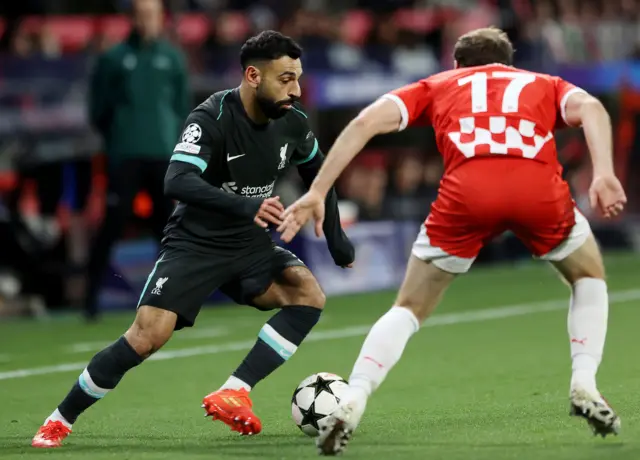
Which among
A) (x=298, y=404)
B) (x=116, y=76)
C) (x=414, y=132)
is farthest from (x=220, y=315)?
(x=414, y=132)

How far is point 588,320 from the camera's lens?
6004mm

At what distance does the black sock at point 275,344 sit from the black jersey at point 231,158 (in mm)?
383

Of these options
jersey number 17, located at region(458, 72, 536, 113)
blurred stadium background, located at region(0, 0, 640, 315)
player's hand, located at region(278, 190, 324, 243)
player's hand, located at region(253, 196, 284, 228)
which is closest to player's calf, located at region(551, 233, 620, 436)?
jersey number 17, located at region(458, 72, 536, 113)

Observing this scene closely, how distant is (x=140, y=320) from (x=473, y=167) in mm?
1689

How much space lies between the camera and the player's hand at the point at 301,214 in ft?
18.6

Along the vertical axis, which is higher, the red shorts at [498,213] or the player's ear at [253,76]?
the player's ear at [253,76]

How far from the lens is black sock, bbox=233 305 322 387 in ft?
22.3

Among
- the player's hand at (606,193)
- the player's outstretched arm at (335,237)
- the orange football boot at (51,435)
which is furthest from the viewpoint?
the player's outstretched arm at (335,237)

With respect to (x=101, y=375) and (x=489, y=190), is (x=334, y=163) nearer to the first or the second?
(x=489, y=190)

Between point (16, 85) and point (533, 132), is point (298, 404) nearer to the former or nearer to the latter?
point (533, 132)

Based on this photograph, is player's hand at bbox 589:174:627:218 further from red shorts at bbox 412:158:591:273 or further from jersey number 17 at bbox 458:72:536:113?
jersey number 17 at bbox 458:72:536:113

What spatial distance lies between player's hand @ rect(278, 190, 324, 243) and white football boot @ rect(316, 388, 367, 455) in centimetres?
69

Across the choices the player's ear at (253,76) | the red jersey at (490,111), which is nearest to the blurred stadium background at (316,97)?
the player's ear at (253,76)

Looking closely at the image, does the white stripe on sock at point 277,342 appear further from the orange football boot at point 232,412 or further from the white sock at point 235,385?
the orange football boot at point 232,412
